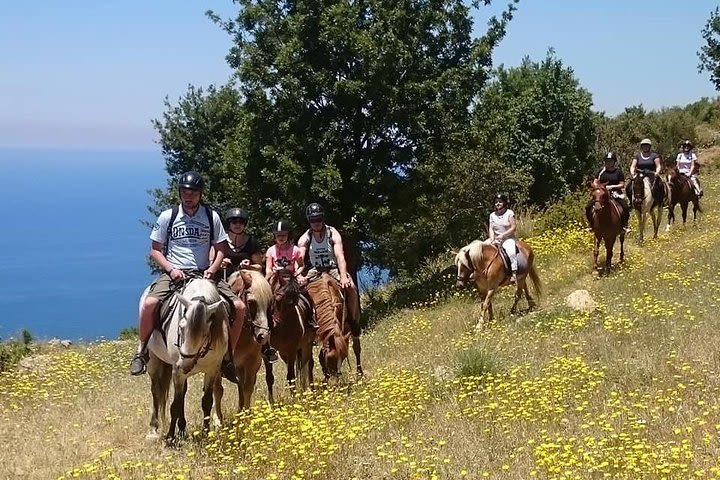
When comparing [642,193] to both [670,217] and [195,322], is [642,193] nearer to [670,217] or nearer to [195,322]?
[670,217]

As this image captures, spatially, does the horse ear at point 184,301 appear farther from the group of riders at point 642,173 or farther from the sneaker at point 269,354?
the group of riders at point 642,173

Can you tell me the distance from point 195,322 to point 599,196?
11536 millimetres

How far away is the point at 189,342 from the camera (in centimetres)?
733

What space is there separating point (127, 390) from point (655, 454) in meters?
9.49

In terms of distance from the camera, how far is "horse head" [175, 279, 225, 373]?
730 cm

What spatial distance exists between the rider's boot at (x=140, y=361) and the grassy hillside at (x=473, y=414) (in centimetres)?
88

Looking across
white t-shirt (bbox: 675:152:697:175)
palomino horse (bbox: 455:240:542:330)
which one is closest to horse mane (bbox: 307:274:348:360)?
palomino horse (bbox: 455:240:542:330)

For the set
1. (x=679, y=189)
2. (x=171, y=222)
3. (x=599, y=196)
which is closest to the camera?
(x=171, y=222)

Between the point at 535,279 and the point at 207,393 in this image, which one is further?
the point at 535,279

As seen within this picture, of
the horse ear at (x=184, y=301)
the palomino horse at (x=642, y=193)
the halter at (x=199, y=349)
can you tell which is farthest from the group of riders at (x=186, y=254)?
the palomino horse at (x=642, y=193)

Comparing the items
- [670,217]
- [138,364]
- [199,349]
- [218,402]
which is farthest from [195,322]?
[670,217]

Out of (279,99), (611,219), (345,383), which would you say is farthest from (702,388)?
(279,99)

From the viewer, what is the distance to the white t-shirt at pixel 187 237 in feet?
26.5

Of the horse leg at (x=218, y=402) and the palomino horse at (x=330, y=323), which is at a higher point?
the palomino horse at (x=330, y=323)
